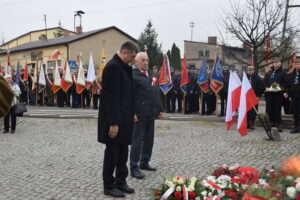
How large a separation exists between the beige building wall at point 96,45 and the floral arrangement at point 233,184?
35887 mm

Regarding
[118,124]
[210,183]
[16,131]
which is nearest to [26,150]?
[16,131]

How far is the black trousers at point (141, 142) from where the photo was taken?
17.8 ft

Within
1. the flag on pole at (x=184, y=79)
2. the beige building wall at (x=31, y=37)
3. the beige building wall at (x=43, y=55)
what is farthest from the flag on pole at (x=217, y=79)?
the beige building wall at (x=31, y=37)

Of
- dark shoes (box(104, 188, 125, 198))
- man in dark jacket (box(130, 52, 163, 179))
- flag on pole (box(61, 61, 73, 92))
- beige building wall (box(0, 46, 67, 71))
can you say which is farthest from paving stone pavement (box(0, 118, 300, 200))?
beige building wall (box(0, 46, 67, 71))

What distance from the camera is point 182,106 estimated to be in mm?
15977

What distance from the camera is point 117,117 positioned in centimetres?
430

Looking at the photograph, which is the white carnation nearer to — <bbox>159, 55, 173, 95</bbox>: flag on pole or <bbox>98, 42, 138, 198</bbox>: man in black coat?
<bbox>98, 42, 138, 198</bbox>: man in black coat

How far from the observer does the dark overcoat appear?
431 cm

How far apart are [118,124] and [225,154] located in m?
3.46

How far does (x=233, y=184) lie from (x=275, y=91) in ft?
23.6

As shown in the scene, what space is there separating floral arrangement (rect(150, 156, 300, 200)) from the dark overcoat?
0.96m

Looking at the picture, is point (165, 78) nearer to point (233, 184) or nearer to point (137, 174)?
point (137, 174)

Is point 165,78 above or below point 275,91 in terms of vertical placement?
above

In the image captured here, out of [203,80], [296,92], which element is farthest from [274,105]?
[203,80]
